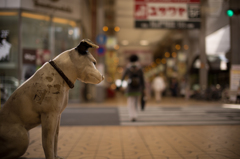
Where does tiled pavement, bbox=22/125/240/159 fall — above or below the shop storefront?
below

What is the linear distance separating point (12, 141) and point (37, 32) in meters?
11.7

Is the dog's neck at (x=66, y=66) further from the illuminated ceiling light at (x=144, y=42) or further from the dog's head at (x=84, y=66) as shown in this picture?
the illuminated ceiling light at (x=144, y=42)

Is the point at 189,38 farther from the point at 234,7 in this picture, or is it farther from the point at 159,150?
the point at 159,150

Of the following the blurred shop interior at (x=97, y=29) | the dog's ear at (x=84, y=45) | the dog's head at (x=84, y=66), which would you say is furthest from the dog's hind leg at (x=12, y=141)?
the blurred shop interior at (x=97, y=29)

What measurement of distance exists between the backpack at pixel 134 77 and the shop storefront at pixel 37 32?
23.9 feet

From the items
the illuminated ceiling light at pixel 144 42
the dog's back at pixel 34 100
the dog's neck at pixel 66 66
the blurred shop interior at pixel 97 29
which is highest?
the illuminated ceiling light at pixel 144 42

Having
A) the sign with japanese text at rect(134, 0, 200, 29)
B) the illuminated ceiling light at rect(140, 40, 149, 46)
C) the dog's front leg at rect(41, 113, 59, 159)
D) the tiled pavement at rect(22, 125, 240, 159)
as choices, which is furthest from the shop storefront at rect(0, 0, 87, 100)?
the illuminated ceiling light at rect(140, 40, 149, 46)

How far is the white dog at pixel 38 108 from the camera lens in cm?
253

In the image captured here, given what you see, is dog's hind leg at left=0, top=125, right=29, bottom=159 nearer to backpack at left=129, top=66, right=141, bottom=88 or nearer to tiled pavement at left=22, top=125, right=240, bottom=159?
tiled pavement at left=22, top=125, right=240, bottom=159

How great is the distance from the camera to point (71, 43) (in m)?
14.4

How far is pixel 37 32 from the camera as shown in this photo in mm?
13070

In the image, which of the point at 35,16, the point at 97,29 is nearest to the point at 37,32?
the point at 35,16

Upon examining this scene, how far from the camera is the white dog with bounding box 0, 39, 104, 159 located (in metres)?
2.53

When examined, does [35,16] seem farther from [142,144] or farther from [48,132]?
[48,132]
